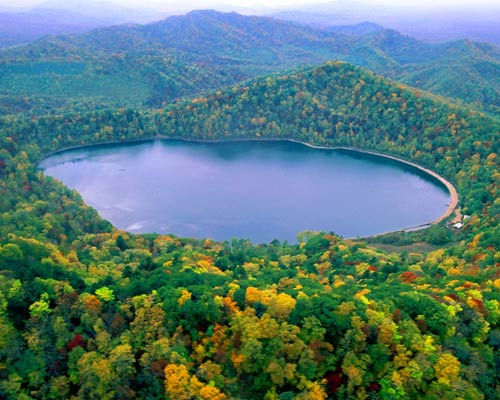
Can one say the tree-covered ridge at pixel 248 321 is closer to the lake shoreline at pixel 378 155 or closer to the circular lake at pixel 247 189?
the circular lake at pixel 247 189

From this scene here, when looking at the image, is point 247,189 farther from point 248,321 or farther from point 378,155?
point 248,321

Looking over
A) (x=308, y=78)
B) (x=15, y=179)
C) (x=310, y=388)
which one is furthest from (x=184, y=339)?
(x=308, y=78)

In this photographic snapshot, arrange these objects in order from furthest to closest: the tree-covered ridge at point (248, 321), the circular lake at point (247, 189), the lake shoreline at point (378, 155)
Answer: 1. the lake shoreline at point (378, 155)
2. the circular lake at point (247, 189)
3. the tree-covered ridge at point (248, 321)

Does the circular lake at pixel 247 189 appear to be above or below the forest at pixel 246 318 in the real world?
below

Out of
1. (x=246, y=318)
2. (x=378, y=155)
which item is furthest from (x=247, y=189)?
(x=246, y=318)

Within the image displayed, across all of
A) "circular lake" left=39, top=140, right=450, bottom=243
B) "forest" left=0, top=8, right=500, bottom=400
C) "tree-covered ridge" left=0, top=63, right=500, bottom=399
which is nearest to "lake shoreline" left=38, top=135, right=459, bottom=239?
"circular lake" left=39, top=140, right=450, bottom=243

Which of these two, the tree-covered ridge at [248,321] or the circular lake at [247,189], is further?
the circular lake at [247,189]

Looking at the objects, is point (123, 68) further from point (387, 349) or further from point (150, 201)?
point (387, 349)

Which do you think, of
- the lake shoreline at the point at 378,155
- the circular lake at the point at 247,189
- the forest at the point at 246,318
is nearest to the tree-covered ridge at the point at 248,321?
the forest at the point at 246,318

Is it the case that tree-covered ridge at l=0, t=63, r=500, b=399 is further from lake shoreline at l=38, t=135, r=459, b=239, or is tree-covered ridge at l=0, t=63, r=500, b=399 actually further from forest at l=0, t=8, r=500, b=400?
lake shoreline at l=38, t=135, r=459, b=239
